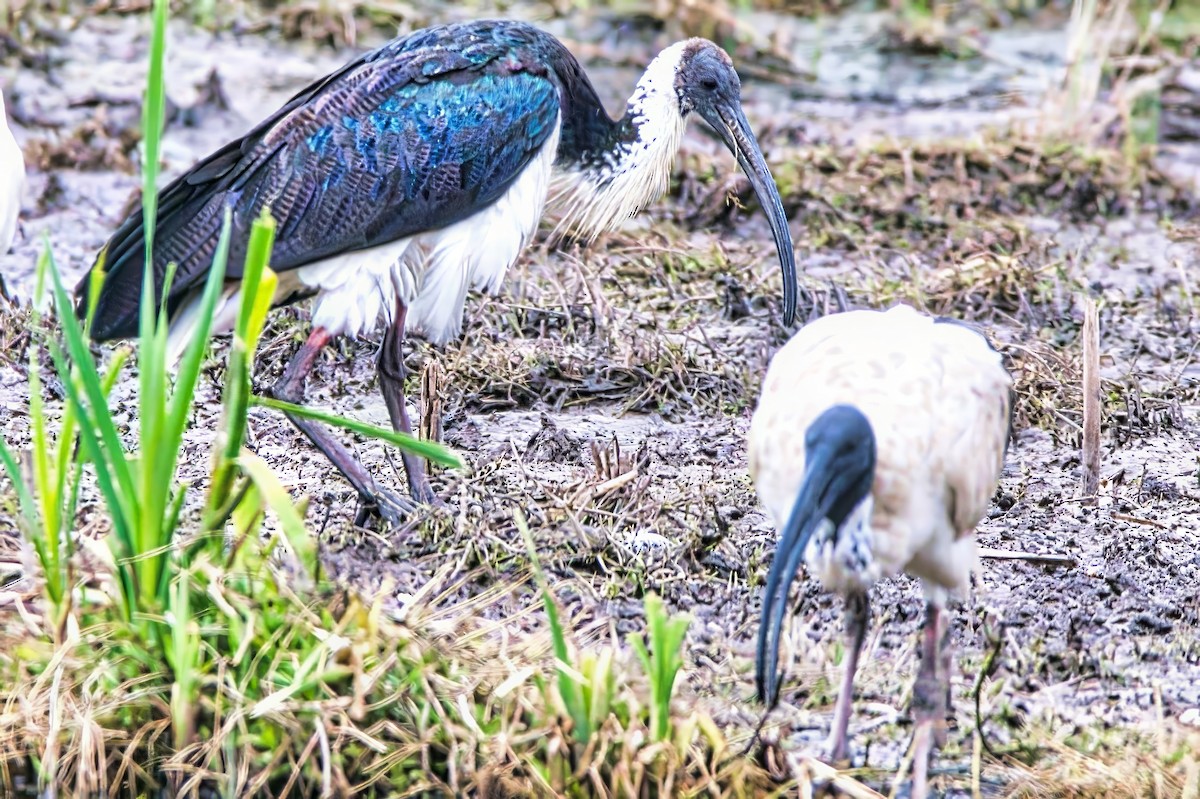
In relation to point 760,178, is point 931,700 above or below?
below

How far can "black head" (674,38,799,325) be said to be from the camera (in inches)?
199

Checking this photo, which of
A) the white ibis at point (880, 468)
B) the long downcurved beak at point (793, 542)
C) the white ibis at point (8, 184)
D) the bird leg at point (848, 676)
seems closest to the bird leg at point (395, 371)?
the white ibis at point (8, 184)

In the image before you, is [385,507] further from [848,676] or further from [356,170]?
[848,676]

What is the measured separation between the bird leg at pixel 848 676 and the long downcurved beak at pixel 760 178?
1.41m

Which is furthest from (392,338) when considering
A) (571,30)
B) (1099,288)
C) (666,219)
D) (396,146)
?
(571,30)

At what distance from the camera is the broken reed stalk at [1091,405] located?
4613 millimetres

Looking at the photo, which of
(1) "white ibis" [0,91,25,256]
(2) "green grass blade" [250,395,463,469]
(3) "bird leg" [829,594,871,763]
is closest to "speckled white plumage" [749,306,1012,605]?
(3) "bird leg" [829,594,871,763]

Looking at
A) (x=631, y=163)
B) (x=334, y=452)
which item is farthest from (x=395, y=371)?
(x=631, y=163)

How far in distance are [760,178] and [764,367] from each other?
2.99ft

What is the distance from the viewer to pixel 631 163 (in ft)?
16.5

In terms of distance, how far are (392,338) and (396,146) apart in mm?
555

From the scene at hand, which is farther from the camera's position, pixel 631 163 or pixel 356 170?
pixel 631 163

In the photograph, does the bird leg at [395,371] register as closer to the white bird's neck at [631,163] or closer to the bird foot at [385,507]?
the bird foot at [385,507]

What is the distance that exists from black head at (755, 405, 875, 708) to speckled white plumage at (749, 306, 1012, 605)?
0.08 m
